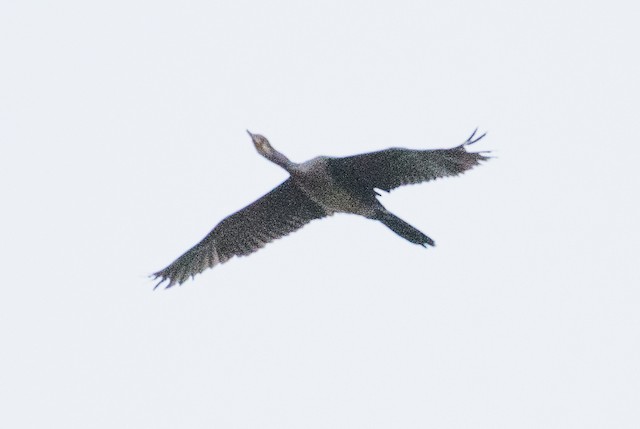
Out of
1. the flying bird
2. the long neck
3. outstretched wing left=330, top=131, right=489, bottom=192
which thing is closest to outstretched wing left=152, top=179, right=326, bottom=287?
the flying bird

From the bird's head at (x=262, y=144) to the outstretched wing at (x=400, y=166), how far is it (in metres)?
0.74

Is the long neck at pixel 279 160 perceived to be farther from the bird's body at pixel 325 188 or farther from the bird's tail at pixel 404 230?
the bird's tail at pixel 404 230

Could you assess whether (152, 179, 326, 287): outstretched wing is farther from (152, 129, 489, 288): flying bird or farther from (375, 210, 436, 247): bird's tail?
(375, 210, 436, 247): bird's tail

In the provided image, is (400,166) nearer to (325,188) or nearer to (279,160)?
(325,188)

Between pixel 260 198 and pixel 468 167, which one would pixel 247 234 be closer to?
pixel 260 198

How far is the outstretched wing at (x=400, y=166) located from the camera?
13812 millimetres

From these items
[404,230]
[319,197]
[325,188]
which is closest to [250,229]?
[319,197]

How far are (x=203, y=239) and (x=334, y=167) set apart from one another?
2.14 m

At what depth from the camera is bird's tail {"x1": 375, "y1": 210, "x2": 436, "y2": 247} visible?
14395 mm

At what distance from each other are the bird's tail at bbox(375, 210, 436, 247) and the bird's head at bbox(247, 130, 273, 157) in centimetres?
138

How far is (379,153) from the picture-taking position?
13953 mm

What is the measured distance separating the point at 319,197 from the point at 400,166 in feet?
3.58

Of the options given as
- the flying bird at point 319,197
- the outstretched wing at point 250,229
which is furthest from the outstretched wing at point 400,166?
the outstretched wing at point 250,229

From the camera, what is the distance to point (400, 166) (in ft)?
46.5
